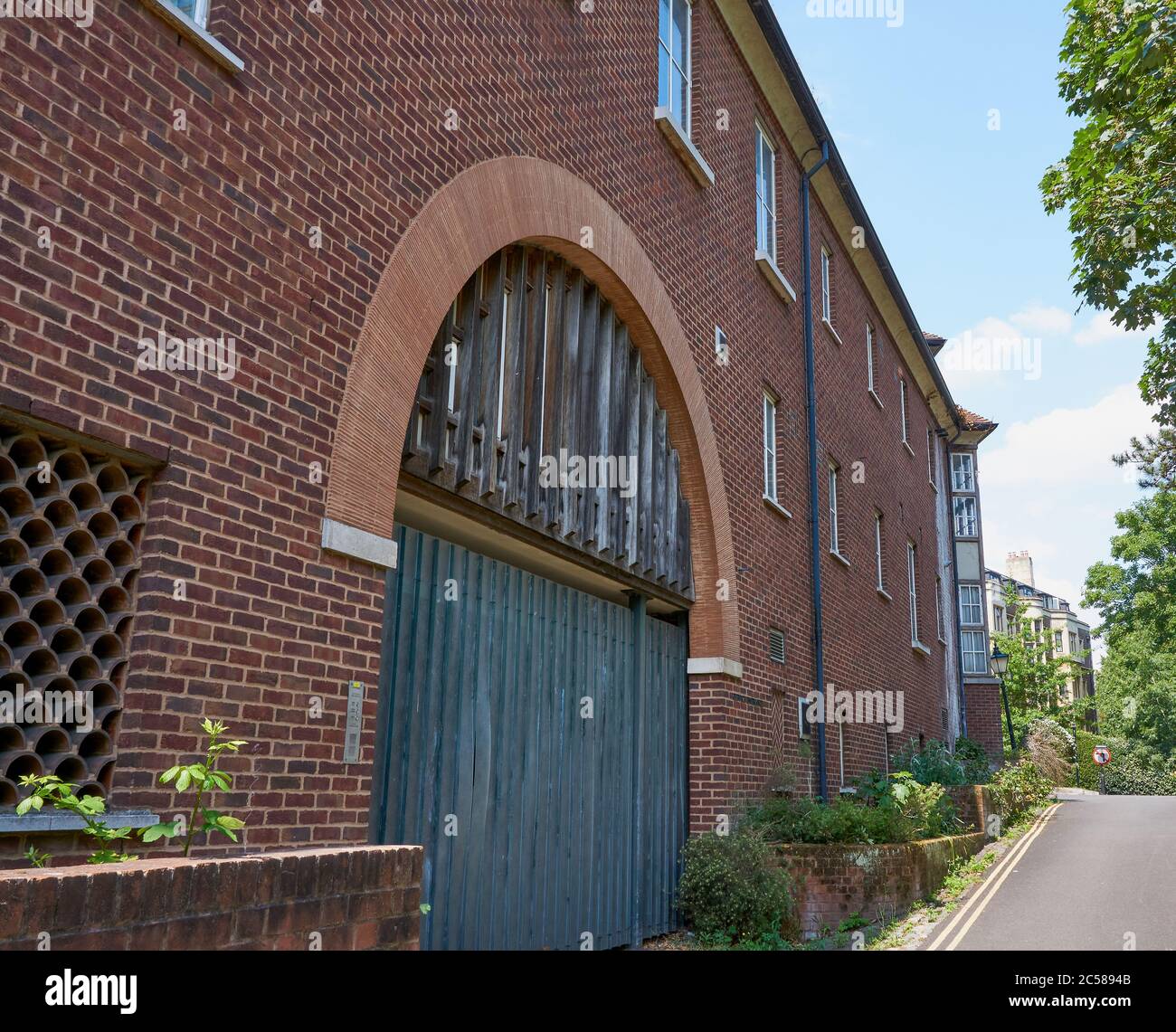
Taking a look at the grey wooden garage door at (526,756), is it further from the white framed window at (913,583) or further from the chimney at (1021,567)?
the chimney at (1021,567)

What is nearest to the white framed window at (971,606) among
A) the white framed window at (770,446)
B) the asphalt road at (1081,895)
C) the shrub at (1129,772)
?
the asphalt road at (1081,895)

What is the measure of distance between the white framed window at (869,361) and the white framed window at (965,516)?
52.9ft

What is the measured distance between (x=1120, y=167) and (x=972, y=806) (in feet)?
33.0

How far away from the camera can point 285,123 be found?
5230 mm

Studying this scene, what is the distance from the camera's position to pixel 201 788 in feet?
12.6

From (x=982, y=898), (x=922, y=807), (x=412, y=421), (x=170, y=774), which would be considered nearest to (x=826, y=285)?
(x=922, y=807)

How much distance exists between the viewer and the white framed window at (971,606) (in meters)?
34.8

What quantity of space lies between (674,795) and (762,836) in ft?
3.09

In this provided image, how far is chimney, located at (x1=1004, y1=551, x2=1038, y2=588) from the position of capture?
80875 millimetres

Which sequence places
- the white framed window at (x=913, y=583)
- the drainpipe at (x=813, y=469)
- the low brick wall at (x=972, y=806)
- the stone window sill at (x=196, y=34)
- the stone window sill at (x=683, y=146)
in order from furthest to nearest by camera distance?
the white framed window at (x=913, y=583) < the low brick wall at (x=972, y=806) < the drainpipe at (x=813, y=469) < the stone window sill at (x=683, y=146) < the stone window sill at (x=196, y=34)

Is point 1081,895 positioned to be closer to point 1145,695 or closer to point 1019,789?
point 1019,789

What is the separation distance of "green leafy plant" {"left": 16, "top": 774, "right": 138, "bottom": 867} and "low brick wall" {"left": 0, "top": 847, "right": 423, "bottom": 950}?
32 centimetres
